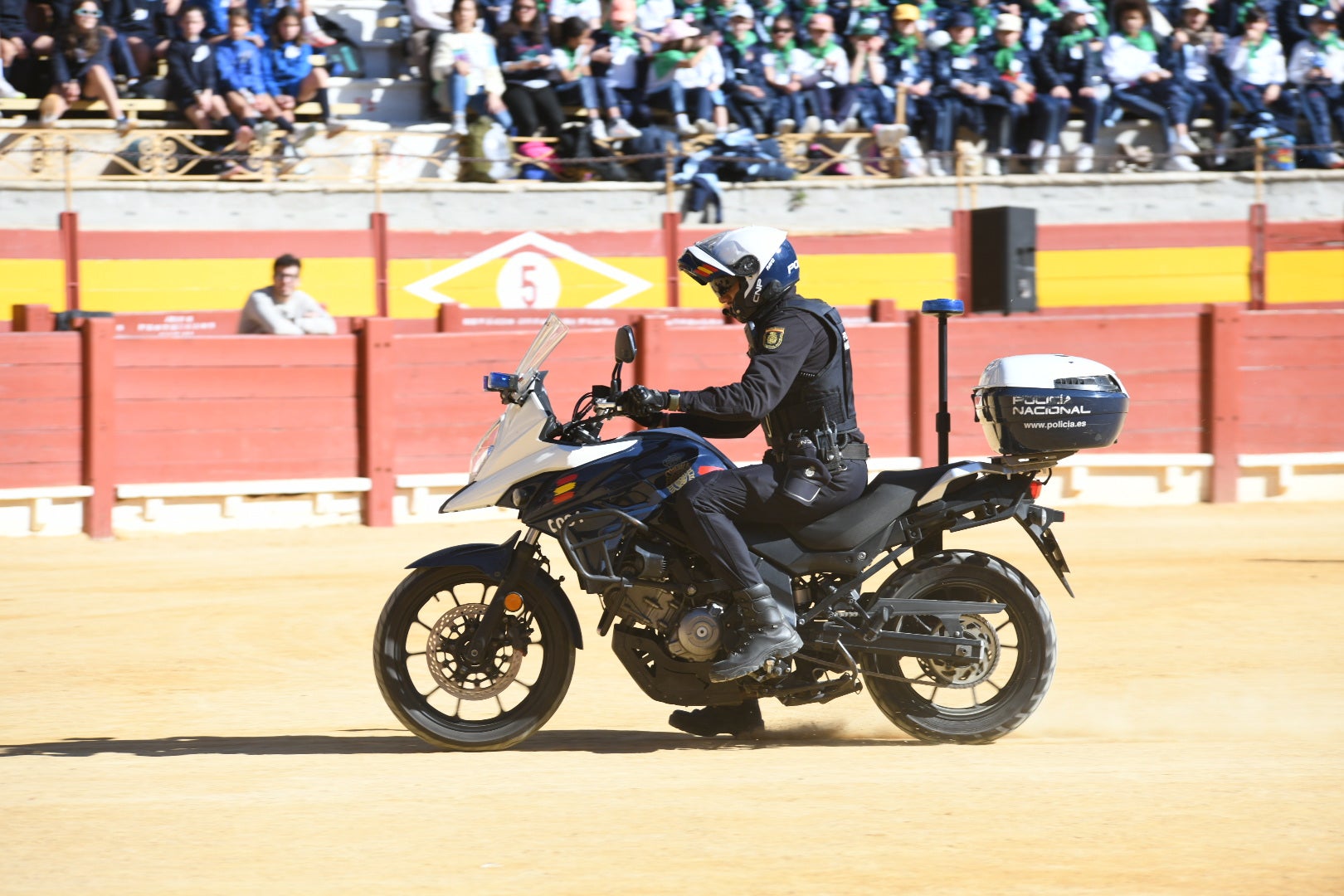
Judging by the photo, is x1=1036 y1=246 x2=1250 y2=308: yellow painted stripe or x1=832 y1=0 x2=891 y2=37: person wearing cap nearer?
x1=1036 y1=246 x2=1250 y2=308: yellow painted stripe

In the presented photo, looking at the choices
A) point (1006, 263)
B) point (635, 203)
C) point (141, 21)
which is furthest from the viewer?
point (635, 203)

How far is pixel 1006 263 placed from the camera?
1545 centimetres

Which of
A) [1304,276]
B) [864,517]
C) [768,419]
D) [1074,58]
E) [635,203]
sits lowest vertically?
[864,517]

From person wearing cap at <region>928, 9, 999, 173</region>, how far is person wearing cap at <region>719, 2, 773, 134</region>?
1800 millimetres

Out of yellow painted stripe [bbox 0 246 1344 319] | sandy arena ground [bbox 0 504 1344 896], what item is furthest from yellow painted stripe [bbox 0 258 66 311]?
sandy arena ground [bbox 0 504 1344 896]

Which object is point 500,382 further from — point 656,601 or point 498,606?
point 656,601

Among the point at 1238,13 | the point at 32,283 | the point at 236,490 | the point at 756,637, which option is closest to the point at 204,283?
the point at 32,283

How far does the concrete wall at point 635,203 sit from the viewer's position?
1457cm

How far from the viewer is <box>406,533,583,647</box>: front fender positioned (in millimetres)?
5621

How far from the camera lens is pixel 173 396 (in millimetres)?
11758

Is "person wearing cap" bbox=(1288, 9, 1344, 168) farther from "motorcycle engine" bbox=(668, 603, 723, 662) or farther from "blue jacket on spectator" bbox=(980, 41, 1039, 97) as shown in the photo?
"motorcycle engine" bbox=(668, 603, 723, 662)

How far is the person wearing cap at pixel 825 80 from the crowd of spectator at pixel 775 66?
2cm

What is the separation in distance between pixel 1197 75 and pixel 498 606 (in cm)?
1458

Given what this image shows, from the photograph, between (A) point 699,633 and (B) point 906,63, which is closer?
(A) point 699,633
